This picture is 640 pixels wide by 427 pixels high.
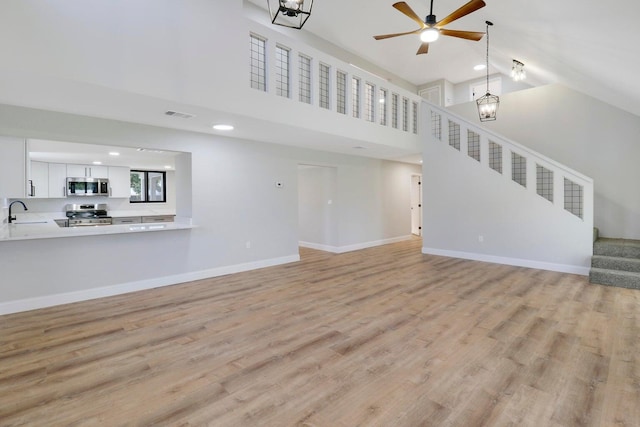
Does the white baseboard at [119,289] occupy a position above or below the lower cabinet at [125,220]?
below

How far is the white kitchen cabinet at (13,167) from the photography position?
3721 mm

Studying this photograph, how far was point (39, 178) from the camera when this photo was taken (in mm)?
6449

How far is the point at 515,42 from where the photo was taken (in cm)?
486

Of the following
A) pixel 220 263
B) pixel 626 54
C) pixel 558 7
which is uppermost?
pixel 558 7

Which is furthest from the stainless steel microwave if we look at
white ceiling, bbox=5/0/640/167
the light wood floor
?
the light wood floor

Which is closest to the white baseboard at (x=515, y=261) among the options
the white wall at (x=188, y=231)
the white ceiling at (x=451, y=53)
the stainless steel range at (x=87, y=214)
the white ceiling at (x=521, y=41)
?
the white wall at (x=188, y=231)

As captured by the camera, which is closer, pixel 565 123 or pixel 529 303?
pixel 529 303

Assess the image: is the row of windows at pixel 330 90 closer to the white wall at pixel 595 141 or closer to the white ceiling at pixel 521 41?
the white ceiling at pixel 521 41

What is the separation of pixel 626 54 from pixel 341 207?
5342 millimetres

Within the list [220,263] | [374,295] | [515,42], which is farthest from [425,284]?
[515,42]

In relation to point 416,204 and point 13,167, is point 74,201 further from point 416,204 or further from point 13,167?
point 416,204

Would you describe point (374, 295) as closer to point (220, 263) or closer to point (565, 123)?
point (220, 263)

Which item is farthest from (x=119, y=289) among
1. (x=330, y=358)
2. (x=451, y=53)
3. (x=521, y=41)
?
(x=451, y=53)

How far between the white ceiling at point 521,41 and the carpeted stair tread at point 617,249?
230 cm
